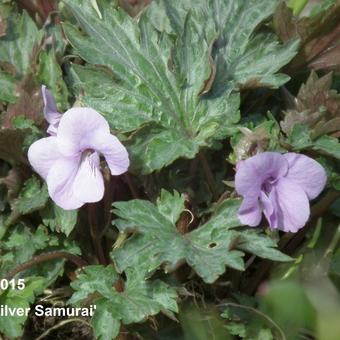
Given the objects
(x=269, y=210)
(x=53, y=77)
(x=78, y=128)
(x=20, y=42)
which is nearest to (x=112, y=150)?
(x=78, y=128)

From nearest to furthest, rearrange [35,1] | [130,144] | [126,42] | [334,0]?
[130,144]
[126,42]
[334,0]
[35,1]

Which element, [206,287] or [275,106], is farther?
[275,106]

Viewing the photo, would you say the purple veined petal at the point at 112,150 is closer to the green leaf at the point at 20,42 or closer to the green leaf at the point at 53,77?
the green leaf at the point at 53,77

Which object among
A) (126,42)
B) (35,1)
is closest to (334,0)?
(126,42)

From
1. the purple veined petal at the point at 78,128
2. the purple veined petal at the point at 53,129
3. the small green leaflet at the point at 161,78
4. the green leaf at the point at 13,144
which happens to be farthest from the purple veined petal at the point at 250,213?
the green leaf at the point at 13,144

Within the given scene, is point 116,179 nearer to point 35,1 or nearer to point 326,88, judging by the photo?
point 326,88

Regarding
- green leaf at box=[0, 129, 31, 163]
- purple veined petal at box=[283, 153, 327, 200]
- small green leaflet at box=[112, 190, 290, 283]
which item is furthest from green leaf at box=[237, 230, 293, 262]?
green leaf at box=[0, 129, 31, 163]

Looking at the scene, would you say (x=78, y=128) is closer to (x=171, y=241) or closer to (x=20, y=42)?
(x=171, y=241)
